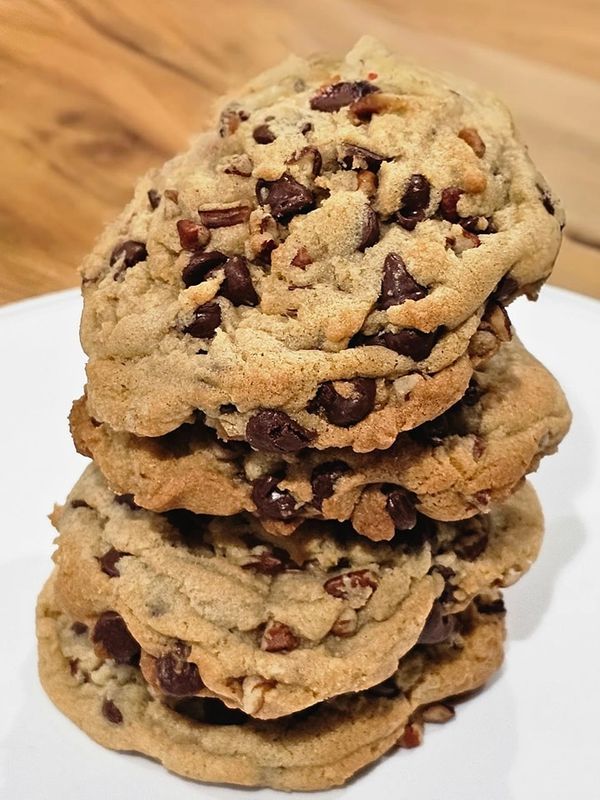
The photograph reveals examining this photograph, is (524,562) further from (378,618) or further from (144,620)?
(144,620)

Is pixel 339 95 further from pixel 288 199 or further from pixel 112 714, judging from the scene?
pixel 112 714

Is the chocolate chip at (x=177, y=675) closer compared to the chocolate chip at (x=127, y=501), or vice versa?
the chocolate chip at (x=177, y=675)

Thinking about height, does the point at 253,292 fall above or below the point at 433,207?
below

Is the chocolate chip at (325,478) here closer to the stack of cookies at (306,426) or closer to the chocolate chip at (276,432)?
the stack of cookies at (306,426)

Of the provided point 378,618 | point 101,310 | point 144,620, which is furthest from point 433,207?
point 144,620

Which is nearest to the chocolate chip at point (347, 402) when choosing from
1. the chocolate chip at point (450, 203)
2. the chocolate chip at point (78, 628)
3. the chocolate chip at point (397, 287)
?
the chocolate chip at point (397, 287)

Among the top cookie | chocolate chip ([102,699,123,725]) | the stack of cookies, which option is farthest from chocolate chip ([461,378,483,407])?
chocolate chip ([102,699,123,725])

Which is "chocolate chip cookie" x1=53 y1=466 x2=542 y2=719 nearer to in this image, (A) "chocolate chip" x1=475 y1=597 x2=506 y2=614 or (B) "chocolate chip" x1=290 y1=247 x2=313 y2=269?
(A) "chocolate chip" x1=475 y1=597 x2=506 y2=614
